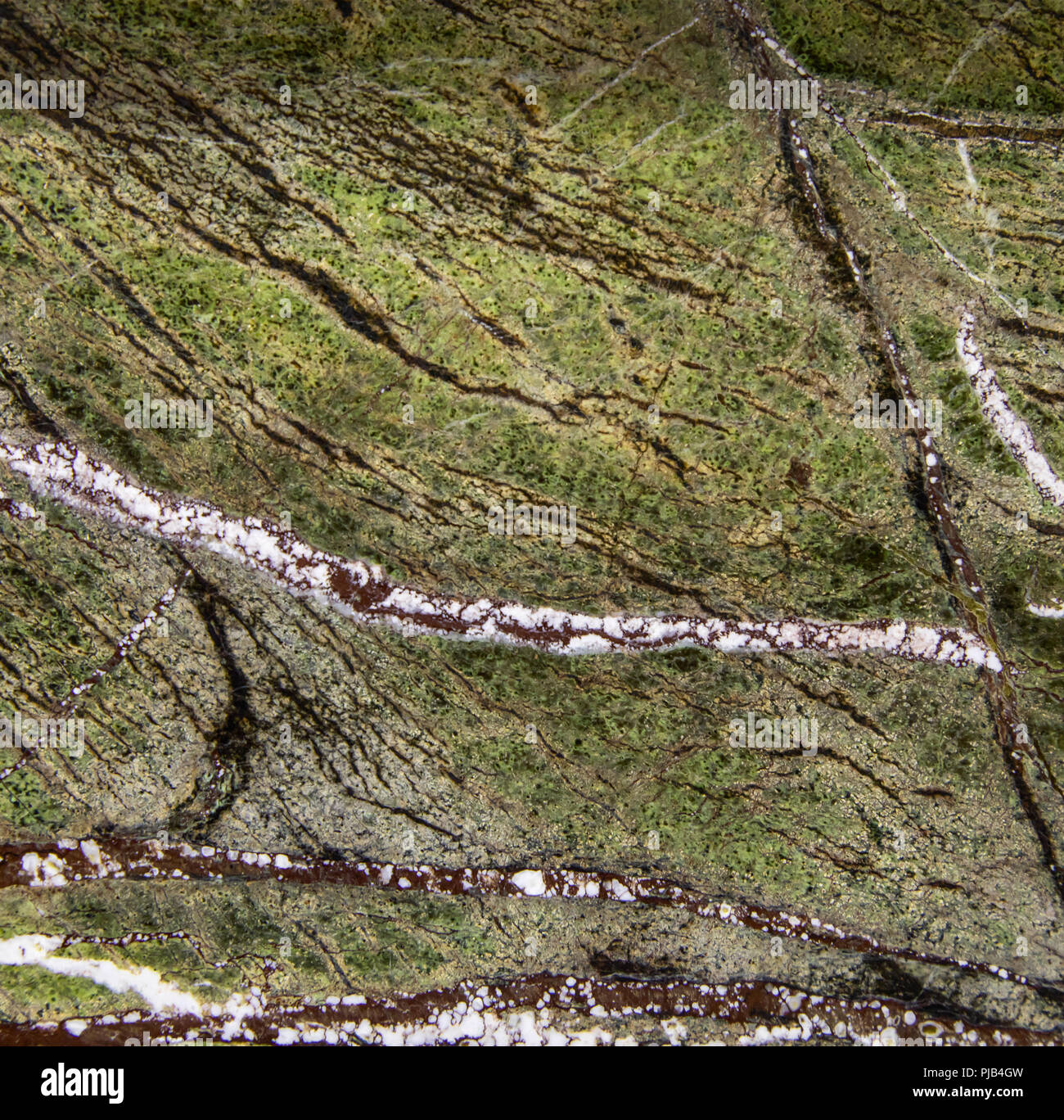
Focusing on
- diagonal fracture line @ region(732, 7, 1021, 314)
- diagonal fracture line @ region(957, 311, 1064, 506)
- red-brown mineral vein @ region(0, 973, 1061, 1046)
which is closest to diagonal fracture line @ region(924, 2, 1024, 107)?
diagonal fracture line @ region(732, 7, 1021, 314)

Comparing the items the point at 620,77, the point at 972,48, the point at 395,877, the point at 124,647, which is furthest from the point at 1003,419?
the point at 124,647

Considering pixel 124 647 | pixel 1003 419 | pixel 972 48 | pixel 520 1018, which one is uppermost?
pixel 972 48

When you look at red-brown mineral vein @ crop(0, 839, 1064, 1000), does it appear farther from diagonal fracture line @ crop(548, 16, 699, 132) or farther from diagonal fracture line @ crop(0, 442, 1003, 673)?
diagonal fracture line @ crop(548, 16, 699, 132)

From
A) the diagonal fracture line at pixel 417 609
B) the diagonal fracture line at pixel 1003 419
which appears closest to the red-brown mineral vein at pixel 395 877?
the diagonal fracture line at pixel 417 609

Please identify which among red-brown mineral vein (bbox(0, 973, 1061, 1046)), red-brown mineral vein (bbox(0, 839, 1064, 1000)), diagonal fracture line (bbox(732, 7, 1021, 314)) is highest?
diagonal fracture line (bbox(732, 7, 1021, 314))

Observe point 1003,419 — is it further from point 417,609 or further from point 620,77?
point 417,609
